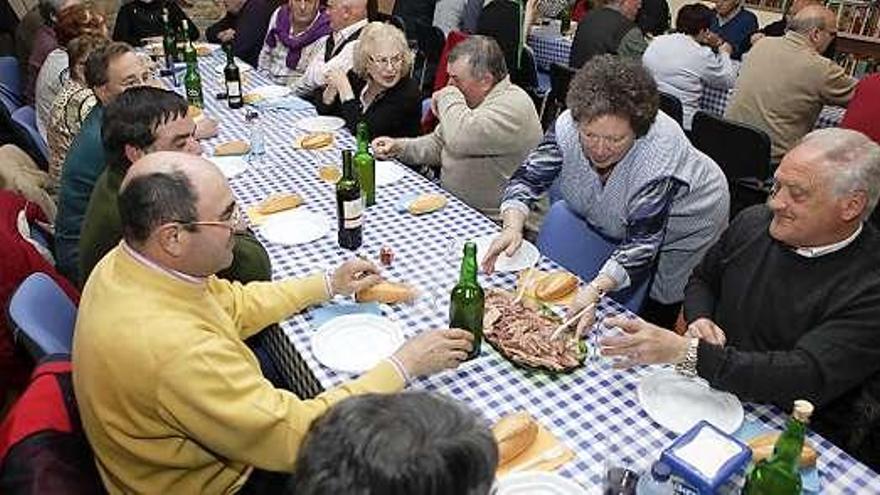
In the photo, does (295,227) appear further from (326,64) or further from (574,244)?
(326,64)

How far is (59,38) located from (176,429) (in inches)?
125

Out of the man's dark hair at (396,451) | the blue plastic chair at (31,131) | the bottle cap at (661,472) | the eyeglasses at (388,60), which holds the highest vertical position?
the eyeglasses at (388,60)

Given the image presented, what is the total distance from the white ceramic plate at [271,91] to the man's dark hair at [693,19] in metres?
2.55

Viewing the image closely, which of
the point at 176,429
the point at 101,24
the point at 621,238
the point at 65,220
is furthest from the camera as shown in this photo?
the point at 101,24

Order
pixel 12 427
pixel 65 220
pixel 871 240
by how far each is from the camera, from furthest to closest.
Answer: pixel 65 220, pixel 871 240, pixel 12 427

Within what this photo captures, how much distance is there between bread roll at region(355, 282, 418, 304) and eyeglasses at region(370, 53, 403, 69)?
1.56 meters

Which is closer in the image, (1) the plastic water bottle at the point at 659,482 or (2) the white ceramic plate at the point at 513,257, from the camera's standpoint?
(1) the plastic water bottle at the point at 659,482

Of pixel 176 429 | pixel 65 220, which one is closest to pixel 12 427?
pixel 176 429

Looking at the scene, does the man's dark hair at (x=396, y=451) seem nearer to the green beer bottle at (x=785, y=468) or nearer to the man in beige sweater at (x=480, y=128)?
the green beer bottle at (x=785, y=468)

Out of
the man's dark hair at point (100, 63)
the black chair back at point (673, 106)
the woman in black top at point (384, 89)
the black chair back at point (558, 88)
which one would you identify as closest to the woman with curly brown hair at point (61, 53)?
the man's dark hair at point (100, 63)

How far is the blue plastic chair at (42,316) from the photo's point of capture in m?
1.66

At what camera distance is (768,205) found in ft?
5.97

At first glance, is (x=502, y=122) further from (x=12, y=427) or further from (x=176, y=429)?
(x=12, y=427)

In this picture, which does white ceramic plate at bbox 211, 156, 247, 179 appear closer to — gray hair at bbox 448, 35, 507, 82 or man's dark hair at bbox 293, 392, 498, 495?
gray hair at bbox 448, 35, 507, 82
